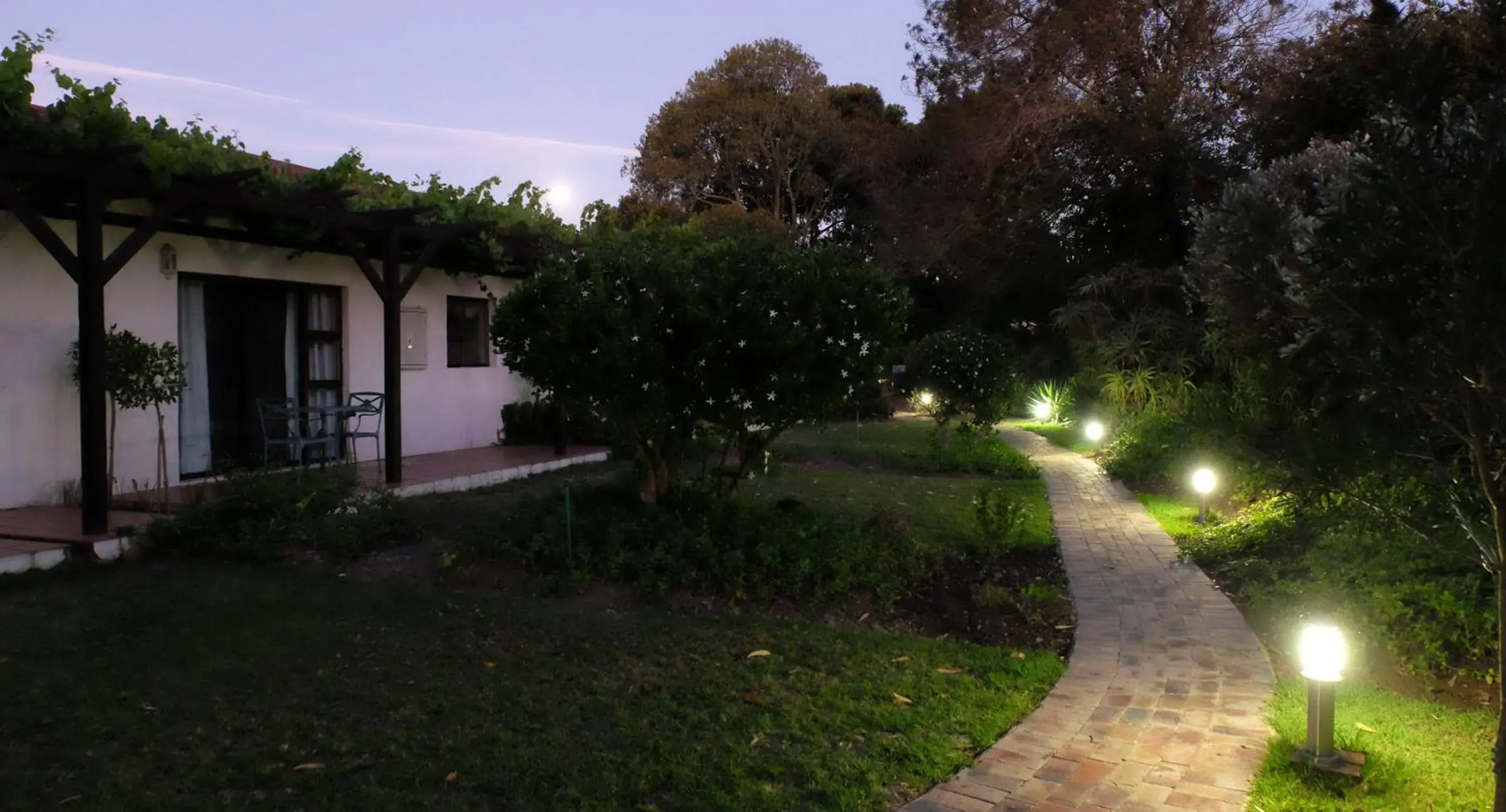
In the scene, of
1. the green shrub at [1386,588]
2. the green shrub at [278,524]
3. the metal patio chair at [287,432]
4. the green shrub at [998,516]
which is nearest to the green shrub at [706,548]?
the green shrub at [998,516]

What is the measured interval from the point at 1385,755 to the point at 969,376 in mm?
9729

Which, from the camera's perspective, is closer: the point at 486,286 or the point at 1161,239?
the point at 486,286

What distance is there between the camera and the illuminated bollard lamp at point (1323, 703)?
362 cm

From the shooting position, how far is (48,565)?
20.0 feet

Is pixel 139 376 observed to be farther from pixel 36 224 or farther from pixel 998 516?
pixel 998 516

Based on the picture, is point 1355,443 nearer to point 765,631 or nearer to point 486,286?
point 765,631

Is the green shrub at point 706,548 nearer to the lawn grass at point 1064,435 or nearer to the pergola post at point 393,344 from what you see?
the pergola post at point 393,344

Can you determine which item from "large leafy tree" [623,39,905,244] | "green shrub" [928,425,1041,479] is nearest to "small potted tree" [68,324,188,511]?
"green shrub" [928,425,1041,479]

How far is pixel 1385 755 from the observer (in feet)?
12.5

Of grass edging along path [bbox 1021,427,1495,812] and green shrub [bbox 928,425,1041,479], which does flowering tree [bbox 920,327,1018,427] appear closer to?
green shrub [bbox 928,425,1041,479]

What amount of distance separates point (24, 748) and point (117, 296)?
5.86m

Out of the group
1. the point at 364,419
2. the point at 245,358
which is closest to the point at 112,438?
the point at 245,358

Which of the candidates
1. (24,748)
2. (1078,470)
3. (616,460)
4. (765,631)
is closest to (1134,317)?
(1078,470)

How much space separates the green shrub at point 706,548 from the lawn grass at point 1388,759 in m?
2.42
